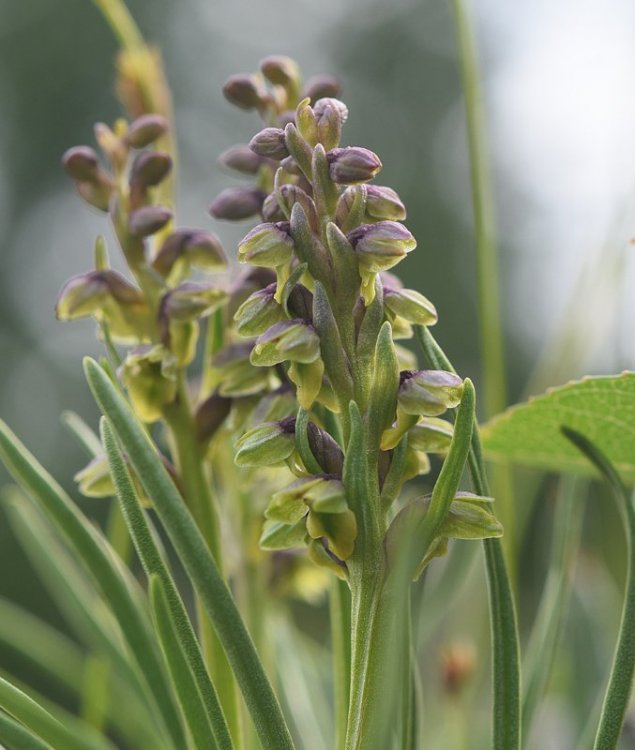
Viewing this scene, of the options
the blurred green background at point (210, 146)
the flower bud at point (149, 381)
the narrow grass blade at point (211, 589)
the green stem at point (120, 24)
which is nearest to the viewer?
the narrow grass blade at point (211, 589)

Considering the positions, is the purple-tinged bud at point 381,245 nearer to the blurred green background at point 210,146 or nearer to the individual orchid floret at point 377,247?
the individual orchid floret at point 377,247

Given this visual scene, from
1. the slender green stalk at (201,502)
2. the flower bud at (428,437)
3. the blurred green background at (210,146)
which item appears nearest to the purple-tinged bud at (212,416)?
the slender green stalk at (201,502)

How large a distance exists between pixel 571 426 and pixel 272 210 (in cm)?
15

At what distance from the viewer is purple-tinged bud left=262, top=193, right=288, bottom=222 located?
28 cm

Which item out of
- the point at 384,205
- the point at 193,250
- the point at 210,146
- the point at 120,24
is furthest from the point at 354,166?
the point at 210,146

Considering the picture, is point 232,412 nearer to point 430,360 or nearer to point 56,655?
point 430,360

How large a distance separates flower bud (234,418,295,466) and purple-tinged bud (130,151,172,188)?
15 cm

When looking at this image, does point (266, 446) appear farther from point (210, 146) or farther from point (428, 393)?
point (210, 146)

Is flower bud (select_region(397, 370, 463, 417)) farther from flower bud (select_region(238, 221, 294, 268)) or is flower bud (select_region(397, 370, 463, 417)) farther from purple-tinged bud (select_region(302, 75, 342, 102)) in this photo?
purple-tinged bud (select_region(302, 75, 342, 102))

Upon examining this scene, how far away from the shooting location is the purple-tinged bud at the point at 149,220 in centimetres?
36

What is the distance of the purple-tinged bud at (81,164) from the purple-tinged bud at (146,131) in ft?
0.06

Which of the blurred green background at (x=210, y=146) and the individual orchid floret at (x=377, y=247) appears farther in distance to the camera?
the blurred green background at (x=210, y=146)

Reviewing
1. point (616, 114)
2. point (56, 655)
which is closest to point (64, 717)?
point (56, 655)

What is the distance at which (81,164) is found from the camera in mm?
383
